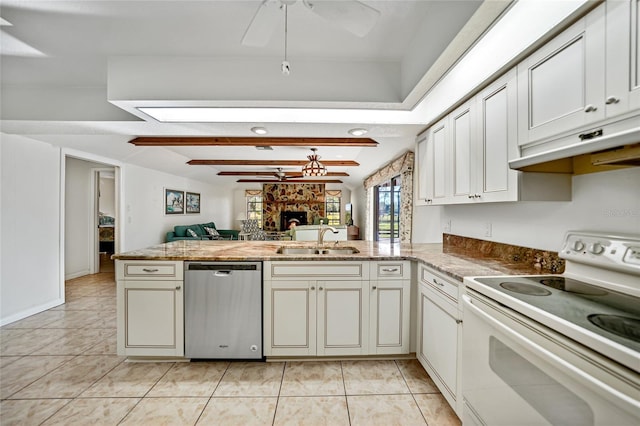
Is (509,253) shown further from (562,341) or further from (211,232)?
(211,232)

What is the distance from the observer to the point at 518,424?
3.44 ft

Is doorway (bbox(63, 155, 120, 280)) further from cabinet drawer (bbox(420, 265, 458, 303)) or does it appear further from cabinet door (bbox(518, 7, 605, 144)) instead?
cabinet door (bbox(518, 7, 605, 144))

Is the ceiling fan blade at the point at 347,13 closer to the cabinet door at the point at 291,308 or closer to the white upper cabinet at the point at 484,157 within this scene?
the white upper cabinet at the point at 484,157

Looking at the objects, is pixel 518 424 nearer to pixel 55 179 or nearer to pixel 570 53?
pixel 570 53

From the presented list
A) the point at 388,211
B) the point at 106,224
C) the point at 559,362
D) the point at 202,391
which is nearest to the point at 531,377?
the point at 559,362

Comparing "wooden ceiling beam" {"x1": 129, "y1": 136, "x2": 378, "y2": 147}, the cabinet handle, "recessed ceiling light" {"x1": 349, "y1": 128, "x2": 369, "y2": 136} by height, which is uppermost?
"wooden ceiling beam" {"x1": 129, "y1": 136, "x2": 378, "y2": 147}

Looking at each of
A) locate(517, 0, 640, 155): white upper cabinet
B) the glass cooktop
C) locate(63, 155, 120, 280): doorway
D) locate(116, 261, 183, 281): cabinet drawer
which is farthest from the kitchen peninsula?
locate(63, 155, 120, 280): doorway

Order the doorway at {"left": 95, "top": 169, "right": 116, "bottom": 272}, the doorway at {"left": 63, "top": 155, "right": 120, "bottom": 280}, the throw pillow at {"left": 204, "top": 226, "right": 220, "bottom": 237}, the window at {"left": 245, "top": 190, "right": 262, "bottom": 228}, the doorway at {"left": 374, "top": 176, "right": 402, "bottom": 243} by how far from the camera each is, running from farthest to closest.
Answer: the window at {"left": 245, "top": 190, "right": 262, "bottom": 228} < the throw pillow at {"left": 204, "top": 226, "right": 220, "bottom": 237} < the doorway at {"left": 95, "top": 169, "right": 116, "bottom": 272} < the doorway at {"left": 374, "top": 176, "right": 402, "bottom": 243} < the doorway at {"left": 63, "top": 155, "right": 120, "bottom": 280}

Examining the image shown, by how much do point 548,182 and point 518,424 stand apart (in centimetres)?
123

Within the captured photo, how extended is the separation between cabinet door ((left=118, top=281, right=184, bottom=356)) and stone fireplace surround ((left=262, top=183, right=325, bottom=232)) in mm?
8837

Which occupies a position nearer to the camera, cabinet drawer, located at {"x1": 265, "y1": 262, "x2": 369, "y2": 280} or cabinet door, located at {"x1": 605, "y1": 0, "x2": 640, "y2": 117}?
cabinet door, located at {"x1": 605, "y1": 0, "x2": 640, "y2": 117}

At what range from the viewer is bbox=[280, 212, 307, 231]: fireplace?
11.1 meters

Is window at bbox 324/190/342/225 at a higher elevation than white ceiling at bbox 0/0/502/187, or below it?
below

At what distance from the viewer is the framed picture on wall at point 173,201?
6566mm
